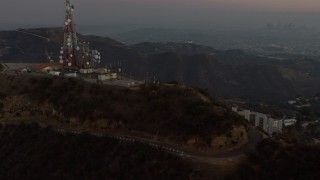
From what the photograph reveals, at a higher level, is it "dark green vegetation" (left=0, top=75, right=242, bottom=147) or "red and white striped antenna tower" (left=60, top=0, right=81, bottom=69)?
"red and white striped antenna tower" (left=60, top=0, right=81, bottom=69)

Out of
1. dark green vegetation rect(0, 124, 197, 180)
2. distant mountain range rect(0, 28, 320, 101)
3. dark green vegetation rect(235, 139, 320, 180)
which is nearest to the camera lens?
dark green vegetation rect(235, 139, 320, 180)

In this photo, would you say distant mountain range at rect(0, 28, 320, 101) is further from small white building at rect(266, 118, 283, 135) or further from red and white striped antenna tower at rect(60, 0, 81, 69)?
red and white striped antenna tower at rect(60, 0, 81, 69)

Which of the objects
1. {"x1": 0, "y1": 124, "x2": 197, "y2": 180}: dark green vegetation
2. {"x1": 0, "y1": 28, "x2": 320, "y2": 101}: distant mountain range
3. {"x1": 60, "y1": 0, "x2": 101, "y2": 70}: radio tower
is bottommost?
{"x1": 0, "y1": 28, "x2": 320, "y2": 101}: distant mountain range

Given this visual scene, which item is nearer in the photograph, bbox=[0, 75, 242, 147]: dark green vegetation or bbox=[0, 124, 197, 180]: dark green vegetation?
bbox=[0, 124, 197, 180]: dark green vegetation

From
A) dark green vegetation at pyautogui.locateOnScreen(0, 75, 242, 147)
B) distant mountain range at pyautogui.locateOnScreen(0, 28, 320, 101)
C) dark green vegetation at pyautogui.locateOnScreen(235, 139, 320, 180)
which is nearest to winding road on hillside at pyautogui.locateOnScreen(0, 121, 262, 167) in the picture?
dark green vegetation at pyautogui.locateOnScreen(0, 75, 242, 147)

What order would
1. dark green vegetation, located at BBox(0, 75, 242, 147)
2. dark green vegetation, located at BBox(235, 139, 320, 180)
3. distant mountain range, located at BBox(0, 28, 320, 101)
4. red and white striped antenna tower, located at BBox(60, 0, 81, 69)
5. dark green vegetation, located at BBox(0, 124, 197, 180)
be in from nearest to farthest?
1. dark green vegetation, located at BBox(235, 139, 320, 180)
2. dark green vegetation, located at BBox(0, 124, 197, 180)
3. dark green vegetation, located at BBox(0, 75, 242, 147)
4. red and white striped antenna tower, located at BBox(60, 0, 81, 69)
5. distant mountain range, located at BBox(0, 28, 320, 101)

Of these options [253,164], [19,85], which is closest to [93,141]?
[253,164]

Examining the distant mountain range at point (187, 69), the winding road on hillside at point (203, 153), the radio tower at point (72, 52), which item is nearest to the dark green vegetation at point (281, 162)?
the winding road on hillside at point (203, 153)

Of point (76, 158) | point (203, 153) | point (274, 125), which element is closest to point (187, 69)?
point (274, 125)
